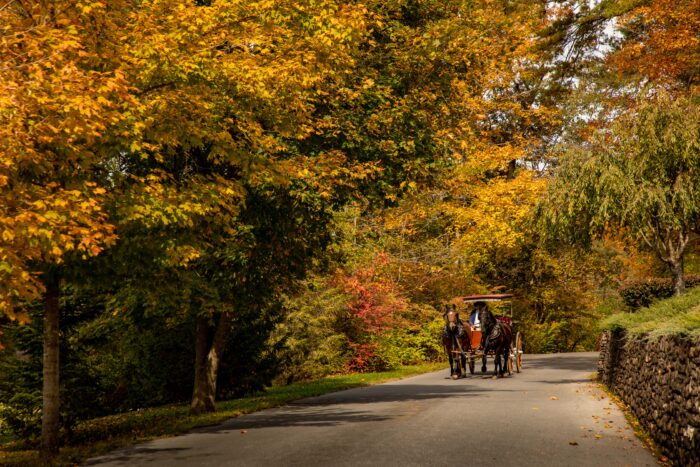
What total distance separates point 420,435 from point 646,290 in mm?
17767

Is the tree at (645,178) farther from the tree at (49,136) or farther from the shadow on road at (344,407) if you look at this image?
the tree at (49,136)

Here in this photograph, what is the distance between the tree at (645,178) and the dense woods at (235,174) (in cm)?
6

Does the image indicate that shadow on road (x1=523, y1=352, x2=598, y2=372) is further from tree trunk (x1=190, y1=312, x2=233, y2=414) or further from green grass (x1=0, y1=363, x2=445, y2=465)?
tree trunk (x1=190, y1=312, x2=233, y2=414)

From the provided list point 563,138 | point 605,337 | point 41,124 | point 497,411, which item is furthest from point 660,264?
point 41,124

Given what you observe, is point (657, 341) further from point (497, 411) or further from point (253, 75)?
point (253, 75)

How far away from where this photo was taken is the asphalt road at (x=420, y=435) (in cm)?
997

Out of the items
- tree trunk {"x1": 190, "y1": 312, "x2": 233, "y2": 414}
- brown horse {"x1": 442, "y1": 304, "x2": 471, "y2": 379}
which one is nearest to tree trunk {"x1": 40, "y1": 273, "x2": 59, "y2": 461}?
tree trunk {"x1": 190, "y1": 312, "x2": 233, "y2": 414}

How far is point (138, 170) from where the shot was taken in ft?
47.5

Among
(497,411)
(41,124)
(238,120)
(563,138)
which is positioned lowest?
(497,411)

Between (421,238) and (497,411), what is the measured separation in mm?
24388

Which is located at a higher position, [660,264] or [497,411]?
[660,264]

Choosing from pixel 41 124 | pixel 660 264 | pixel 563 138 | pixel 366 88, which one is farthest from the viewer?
pixel 563 138

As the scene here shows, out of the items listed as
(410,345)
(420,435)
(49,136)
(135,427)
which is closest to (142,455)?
(420,435)

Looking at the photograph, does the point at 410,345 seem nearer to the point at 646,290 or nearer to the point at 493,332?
the point at 646,290
